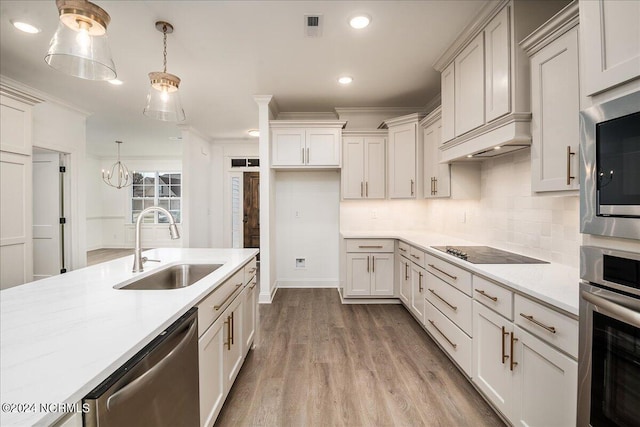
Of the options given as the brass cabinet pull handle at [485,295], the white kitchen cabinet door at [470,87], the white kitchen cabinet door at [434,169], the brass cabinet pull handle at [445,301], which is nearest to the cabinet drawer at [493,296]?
the brass cabinet pull handle at [485,295]

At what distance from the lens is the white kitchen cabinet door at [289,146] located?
3.99 meters

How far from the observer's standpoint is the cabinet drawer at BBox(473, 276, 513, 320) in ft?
5.24

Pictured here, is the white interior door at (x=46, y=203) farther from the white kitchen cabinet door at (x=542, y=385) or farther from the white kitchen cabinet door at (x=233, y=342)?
the white kitchen cabinet door at (x=542, y=385)

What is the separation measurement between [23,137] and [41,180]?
131 cm

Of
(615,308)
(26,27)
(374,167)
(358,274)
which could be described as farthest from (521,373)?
(26,27)

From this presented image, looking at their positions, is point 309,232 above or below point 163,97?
below

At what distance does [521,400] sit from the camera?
4.92ft

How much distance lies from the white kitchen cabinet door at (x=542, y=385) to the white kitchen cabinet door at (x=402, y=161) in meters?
2.44

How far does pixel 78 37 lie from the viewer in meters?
1.43

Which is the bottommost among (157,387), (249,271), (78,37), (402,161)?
(157,387)

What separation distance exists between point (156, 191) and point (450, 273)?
880cm

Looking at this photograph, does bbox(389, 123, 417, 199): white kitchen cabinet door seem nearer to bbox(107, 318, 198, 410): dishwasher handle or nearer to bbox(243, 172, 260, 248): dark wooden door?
bbox(107, 318, 198, 410): dishwasher handle

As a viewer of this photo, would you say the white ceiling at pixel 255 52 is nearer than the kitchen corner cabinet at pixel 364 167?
Yes

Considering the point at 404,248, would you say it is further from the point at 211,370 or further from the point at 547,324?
the point at 211,370
